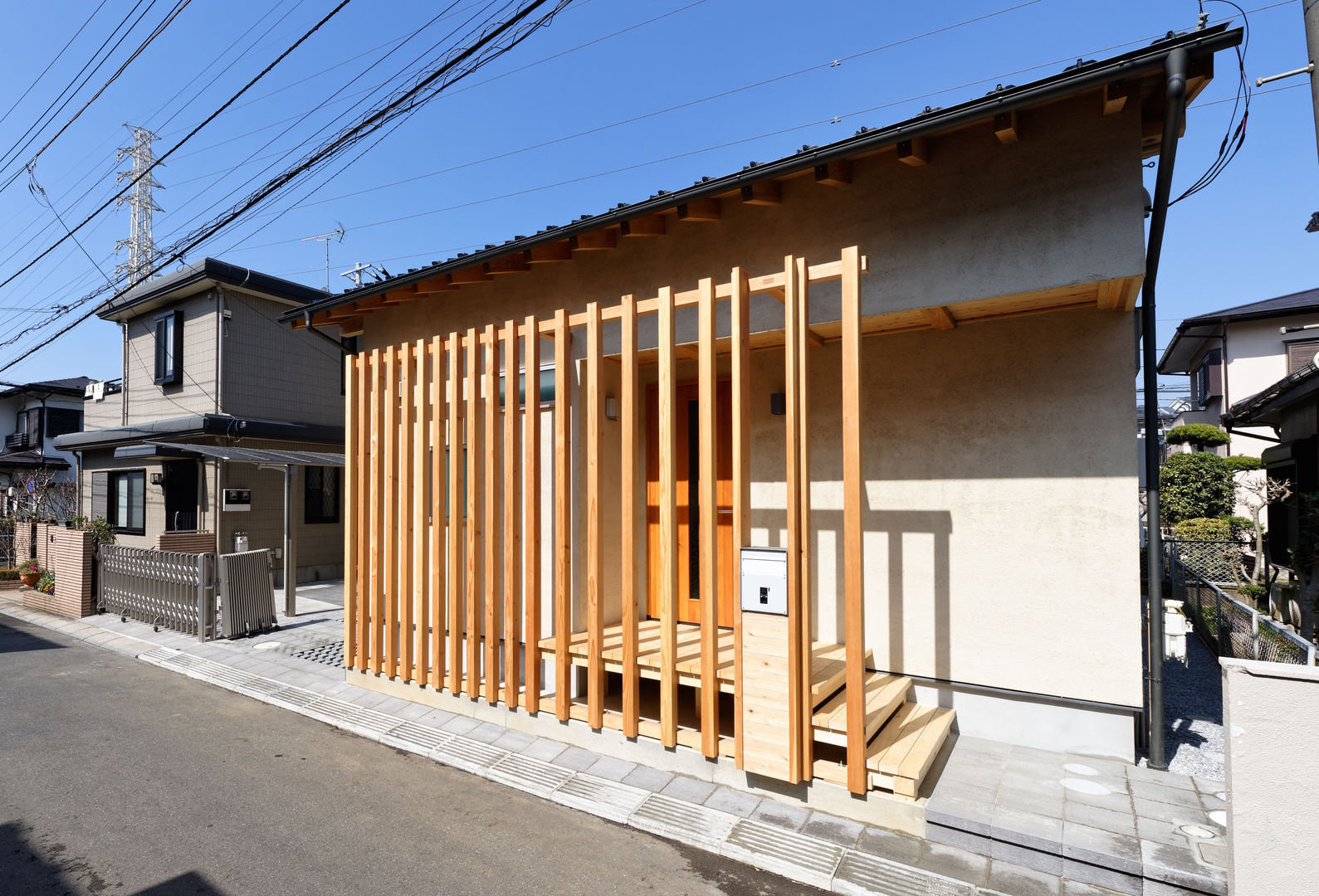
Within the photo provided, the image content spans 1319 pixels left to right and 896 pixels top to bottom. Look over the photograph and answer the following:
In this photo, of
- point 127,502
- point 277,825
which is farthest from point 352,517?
point 127,502

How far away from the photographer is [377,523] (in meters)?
6.49

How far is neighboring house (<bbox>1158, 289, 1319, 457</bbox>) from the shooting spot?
16.3 metres

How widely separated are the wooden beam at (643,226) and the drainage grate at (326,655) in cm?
566

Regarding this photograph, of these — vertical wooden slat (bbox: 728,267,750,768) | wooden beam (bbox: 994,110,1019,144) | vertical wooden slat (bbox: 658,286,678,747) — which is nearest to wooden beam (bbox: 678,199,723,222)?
vertical wooden slat (bbox: 658,286,678,747)

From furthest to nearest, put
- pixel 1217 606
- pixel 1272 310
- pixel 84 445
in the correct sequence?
1. pixel 1272 310
2. pixel 84 445
3. pixel 1217 606

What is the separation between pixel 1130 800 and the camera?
152 inches

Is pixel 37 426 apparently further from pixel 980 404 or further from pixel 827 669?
pixel 980 404

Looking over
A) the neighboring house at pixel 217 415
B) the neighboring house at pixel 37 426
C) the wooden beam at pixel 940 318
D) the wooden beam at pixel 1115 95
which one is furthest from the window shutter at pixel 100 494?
the wooden beam at pixel 1115 95

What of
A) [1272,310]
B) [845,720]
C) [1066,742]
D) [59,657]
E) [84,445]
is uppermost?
[1272,310]

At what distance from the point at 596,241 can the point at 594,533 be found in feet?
8.47

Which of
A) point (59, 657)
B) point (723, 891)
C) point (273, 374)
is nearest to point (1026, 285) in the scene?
point (723, 891)

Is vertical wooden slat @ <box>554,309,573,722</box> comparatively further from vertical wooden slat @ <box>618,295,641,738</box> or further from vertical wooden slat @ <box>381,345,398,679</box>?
vertical wooden slat @ <box>381,345,398,679</box>

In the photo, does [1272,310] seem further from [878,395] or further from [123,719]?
[123,719]

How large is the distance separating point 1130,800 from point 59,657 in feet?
36.8
